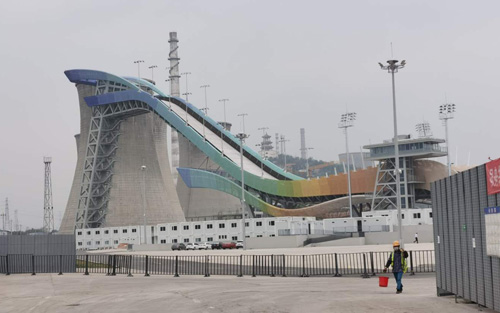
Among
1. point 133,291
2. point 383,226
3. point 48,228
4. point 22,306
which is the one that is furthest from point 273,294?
point 48,228

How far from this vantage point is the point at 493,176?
55.7ft

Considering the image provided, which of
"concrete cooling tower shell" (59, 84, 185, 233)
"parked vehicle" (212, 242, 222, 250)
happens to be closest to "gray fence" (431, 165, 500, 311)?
"parked vehicle" (212, 242, 222, 250)

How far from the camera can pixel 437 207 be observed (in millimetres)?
23016

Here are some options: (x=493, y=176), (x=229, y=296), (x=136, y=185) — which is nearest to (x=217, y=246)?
(x=136, y=185)

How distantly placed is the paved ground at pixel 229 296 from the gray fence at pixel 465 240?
0.71m

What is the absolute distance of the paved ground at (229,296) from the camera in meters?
20.8

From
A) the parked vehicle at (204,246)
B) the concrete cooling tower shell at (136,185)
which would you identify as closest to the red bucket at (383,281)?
the parked vehicle at (204,246)

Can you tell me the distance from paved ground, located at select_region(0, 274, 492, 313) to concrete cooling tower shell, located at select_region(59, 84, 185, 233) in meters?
75.6

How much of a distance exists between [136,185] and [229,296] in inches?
3480

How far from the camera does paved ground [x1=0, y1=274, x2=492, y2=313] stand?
2084cm

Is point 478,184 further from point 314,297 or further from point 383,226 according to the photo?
point 383,226

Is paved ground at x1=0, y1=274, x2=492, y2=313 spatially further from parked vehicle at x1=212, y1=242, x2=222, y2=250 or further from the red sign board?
parked vehicle at x1=212, y1=242, x2=222, y2=250

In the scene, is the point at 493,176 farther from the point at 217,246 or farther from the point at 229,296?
the point at 217,246

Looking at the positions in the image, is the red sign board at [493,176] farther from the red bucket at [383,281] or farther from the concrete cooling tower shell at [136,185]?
the concrete cooling tower shell at [136,185]
